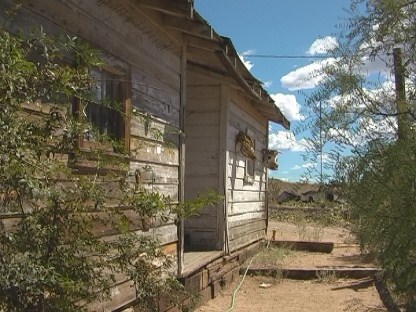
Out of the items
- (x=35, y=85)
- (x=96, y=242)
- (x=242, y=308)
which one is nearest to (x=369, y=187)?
(x=96, y=242)

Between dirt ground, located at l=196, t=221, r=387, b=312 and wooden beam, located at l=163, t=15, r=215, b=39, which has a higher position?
wooden beam, located at l=163, t=15, r=215, b=39

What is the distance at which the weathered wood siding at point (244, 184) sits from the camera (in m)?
9.44

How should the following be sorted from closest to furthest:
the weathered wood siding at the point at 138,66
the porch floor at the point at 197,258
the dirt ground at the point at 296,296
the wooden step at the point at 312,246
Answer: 1. the weathered wood siding at the point at 138,66
2. the porch floor at the point at 197,258
3. the dirt ground at the point at 296,296
4. the wooden step at the point at 312,246

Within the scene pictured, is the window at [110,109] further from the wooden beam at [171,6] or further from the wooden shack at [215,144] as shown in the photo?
the wooden shack at [215,144]

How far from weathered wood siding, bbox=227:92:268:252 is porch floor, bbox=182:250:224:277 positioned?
92 cm

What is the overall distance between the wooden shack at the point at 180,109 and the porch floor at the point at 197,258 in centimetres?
2

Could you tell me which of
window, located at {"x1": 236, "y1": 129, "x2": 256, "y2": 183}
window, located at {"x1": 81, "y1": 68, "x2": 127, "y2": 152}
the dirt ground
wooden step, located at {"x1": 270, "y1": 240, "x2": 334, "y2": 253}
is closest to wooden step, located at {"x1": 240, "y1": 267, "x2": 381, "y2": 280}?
the dirt ground

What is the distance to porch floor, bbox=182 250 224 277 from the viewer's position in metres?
6.90

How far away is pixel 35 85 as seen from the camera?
7.48 feet

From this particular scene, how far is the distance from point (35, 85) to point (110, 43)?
2.69 m

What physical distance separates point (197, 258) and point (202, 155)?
1.96 m

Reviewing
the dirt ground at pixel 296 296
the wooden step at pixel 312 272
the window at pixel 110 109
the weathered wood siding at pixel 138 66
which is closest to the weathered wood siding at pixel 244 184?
the wooden step at pixel 312 272

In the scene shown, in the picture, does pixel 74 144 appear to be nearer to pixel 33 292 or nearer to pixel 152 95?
pixel 33 292

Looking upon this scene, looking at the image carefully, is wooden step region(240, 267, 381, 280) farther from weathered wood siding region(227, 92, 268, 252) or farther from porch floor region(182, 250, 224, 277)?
porch floor region(182, 250, 224, 277)
